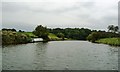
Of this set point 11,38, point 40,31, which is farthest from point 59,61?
point 40,31

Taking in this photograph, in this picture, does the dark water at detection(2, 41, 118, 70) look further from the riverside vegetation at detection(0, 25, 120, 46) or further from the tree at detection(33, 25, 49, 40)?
the tree at detection(33, 25, 49, 40)

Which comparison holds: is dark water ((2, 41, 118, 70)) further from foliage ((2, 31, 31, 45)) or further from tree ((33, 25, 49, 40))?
tree ((33, 25, 49, 40))

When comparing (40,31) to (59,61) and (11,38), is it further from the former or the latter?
(59,61)

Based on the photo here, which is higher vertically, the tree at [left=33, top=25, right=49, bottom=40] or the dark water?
the tree at [left=33, top=25, right=49, bottom=40]

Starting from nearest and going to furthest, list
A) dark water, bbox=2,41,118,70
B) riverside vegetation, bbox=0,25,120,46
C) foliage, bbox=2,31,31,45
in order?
1. dark water, bbox=2,41,118,70
2. foliage, bbox=2,31,31,45
3. riverside vegetation, bbox=0,25,120,46

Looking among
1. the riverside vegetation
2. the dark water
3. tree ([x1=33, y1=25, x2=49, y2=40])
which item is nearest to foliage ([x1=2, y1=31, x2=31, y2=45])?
the riverside vegetation

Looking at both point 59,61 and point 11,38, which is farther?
point 11,38

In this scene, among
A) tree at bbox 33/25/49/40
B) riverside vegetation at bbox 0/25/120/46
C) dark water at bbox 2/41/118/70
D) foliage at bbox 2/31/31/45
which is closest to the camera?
dark water at bbox 2/41/118/70

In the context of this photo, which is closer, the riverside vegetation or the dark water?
the dark water

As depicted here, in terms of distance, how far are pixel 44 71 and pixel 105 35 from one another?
107927 millimetres

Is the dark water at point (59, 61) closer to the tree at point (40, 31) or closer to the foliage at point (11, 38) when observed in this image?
the foliage at point (11, 38)

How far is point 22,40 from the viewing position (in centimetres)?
9125

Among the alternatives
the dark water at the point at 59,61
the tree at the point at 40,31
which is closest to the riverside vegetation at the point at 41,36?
the tree at the point at 40,31

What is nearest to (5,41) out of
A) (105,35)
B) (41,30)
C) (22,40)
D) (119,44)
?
(22,40)
